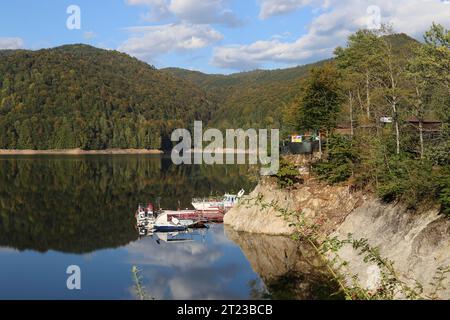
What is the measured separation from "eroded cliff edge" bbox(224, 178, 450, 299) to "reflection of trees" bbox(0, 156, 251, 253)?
46.7ft

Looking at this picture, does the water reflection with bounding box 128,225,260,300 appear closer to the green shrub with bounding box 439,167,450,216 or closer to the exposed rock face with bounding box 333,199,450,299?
the exposed rock face with bounding box 333,199,450,299

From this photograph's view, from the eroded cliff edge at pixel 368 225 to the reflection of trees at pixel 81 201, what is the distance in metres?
14.2

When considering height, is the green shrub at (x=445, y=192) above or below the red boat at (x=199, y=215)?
above

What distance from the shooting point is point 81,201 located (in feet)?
222

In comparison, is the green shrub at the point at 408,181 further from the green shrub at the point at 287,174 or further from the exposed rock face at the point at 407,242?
the green shrub at the point at 287,174

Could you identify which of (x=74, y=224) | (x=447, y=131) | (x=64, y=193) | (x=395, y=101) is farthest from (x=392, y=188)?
(x=64, y=193)

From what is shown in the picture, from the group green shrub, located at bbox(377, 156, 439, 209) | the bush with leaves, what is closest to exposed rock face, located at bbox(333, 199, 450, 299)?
green shrub, located at bbox(377, 156, 439, 209)

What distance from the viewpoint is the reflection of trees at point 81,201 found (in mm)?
45625

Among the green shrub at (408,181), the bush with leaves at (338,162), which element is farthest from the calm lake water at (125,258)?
the bush with leaves at (338,162)

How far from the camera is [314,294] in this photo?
26797 millimetres

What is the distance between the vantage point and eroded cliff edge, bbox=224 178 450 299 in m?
23.2

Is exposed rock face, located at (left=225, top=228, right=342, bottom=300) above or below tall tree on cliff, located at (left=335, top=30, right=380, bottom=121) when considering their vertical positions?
below
